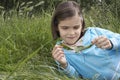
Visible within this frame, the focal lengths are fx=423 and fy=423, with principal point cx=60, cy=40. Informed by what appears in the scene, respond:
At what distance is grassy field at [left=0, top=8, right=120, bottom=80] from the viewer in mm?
2696

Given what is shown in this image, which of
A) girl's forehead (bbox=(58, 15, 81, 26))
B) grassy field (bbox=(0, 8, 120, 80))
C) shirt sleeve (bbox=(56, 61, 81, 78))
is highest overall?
girl's forehead (bbox=(58, 15, 81, 26))

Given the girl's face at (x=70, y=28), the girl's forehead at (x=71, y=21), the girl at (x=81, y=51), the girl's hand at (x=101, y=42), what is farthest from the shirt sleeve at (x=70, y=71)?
the girl's hand at (x=101, y=42)

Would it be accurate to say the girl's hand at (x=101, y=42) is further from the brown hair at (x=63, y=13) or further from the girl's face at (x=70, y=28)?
the brown hair at (x=63, y=13)

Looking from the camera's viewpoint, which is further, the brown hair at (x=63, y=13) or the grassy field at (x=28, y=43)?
the brown hair at (x=63, y=13)

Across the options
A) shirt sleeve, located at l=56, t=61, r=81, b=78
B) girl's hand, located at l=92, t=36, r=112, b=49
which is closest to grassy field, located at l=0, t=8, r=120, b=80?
shirt sleeve, located at l=56, t=61, r=81, b=78

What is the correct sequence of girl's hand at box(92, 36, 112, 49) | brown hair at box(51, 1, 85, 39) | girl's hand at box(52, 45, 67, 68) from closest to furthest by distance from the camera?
girl's hand at box(92, 36, 112, 49)
girl's hand at box(52, 45, 67, 68)
brown hair at box(51, 1, 85, 39)

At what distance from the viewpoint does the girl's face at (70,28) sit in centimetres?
294

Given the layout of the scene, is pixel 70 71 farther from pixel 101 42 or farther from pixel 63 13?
pixel 101 42

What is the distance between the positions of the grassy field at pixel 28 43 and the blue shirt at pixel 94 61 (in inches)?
5.6

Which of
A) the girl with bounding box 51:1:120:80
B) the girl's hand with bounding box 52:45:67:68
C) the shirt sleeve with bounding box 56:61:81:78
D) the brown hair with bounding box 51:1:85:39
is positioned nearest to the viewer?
the girl's hand with bounding box 52:45:67:68

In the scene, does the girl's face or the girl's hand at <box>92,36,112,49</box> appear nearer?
the girl's hand at <box>92,36,112,49</box>

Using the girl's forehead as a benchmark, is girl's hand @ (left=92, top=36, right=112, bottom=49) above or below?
below

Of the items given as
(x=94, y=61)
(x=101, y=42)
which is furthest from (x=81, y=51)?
(x=101, y=42)

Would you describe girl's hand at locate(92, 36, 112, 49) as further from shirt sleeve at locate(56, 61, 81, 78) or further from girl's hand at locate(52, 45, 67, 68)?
shirt sleeve at locate(56, 61, 81, 78)
